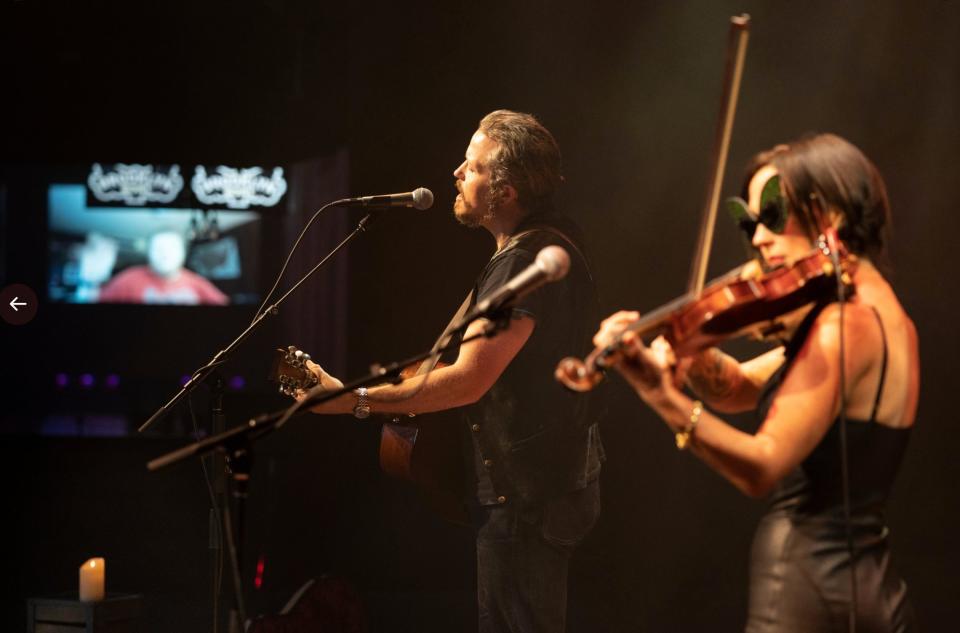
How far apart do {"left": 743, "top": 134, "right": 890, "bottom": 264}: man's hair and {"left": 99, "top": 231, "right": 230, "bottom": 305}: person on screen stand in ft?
25.1

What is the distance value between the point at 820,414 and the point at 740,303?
227 millimetres

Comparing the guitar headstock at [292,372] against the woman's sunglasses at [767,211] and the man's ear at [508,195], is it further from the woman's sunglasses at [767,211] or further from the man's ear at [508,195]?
the woman's sunglasses at [767,211]

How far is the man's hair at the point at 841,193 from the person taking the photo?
1.85 meters

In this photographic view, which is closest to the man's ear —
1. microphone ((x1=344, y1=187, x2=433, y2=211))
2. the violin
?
microphone ((x1=344, y1=187, x2=433, y2=211))

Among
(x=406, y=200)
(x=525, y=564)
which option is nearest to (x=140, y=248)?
(x=406, y=200)

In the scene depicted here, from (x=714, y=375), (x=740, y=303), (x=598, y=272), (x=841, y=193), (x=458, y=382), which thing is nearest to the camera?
(x=740, y=303)

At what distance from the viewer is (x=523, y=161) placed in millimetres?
2951

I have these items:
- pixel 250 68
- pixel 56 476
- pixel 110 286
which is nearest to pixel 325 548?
pixel 56 476

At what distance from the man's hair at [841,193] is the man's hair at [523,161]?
1146 millimetres

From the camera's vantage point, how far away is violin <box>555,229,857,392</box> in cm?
171

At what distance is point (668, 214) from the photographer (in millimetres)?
5016

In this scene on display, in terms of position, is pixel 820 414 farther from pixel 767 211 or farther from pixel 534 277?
pixel 534 277

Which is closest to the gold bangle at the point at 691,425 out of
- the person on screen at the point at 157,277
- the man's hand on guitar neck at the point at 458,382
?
the man's hand on guitar neck at the point at 458,382

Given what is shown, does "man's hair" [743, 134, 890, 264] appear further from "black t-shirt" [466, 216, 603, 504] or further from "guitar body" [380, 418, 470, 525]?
"guitar body" [380, 418, 470, 525]
